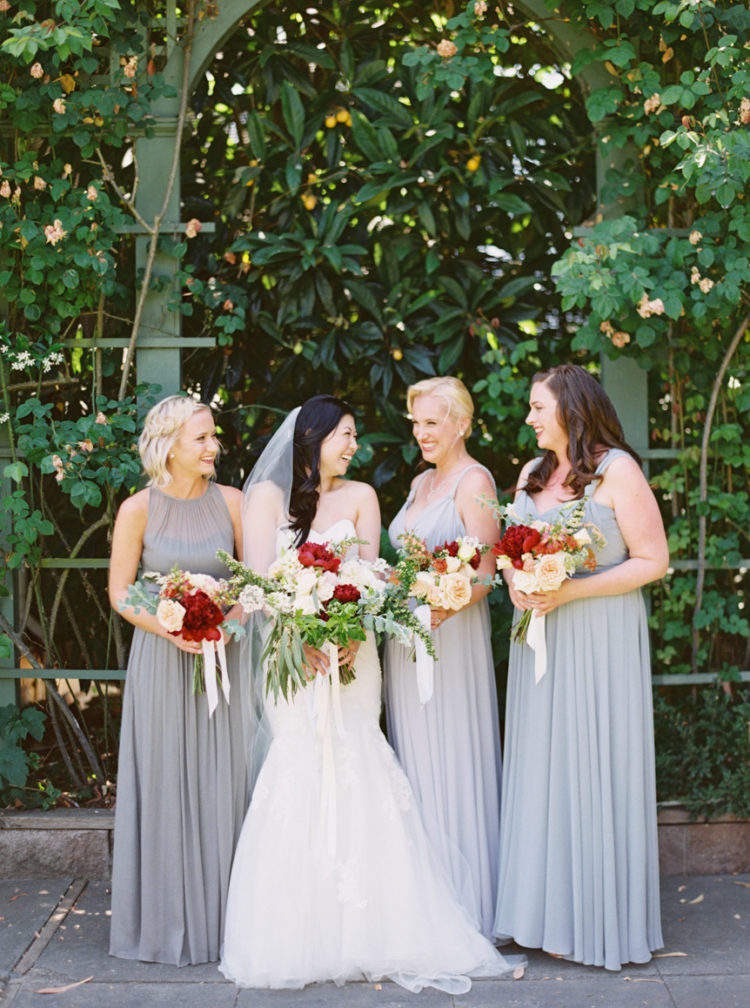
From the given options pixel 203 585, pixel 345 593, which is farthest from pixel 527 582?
pixel 203 585

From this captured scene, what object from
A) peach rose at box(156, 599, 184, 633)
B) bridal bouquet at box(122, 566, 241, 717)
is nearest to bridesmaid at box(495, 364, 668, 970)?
bridal bouquet at box(122, 566, 241, 717)

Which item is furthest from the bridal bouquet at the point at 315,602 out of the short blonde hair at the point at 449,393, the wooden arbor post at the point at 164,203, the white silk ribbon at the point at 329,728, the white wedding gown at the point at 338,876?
the wooden arbor post at the point at 164,203

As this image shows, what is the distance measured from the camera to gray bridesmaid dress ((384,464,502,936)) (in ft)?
12.8

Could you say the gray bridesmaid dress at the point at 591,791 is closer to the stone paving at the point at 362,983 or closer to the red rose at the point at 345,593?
the stone paving at the point at 362,983

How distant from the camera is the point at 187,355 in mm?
5000

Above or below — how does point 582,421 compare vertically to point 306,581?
above

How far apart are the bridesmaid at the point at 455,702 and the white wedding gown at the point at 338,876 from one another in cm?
17

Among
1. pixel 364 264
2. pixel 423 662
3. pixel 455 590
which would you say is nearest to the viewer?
pixel 455 590

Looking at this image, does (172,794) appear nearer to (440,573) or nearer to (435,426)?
(440,573)

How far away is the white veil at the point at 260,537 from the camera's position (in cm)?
385

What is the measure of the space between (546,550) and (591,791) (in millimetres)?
858

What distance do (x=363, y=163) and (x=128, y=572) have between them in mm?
2363

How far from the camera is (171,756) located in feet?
12.4

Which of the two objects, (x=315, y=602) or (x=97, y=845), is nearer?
(x=315, y=602)
